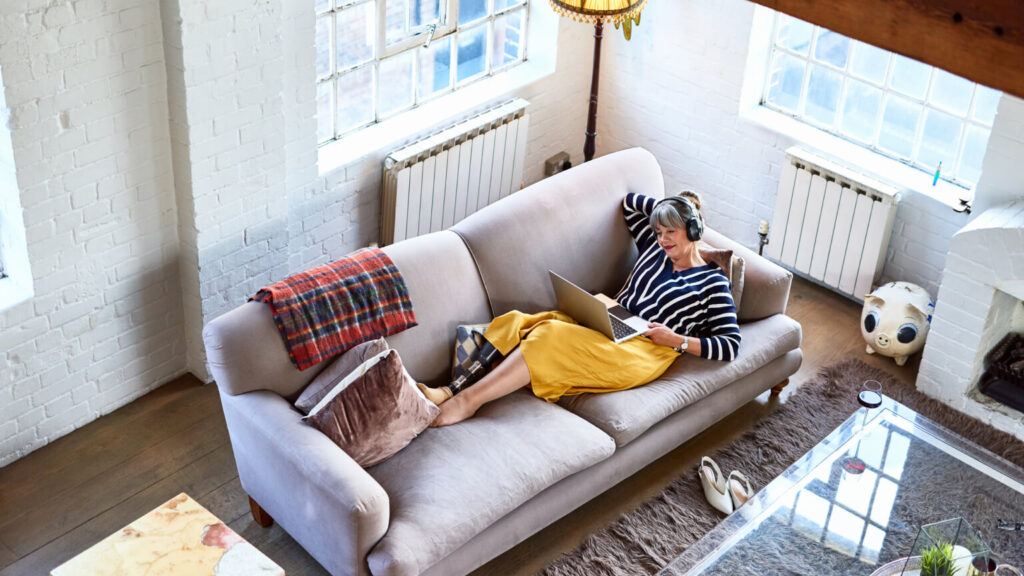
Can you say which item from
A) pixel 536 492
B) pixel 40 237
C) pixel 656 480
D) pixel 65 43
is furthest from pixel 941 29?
pixel 40 237

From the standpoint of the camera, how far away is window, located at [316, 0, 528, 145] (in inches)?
201

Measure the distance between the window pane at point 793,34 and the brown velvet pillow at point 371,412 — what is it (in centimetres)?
282

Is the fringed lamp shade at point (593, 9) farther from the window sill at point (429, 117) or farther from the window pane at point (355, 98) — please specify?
the window pane at point (355, 98)

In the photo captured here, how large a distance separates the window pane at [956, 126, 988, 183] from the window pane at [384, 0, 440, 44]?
2.54 meters

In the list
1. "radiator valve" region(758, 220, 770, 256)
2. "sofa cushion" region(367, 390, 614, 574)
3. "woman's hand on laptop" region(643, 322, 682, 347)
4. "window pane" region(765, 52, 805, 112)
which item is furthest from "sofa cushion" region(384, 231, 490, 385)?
"window pane" region(765, 52, 805, 112)

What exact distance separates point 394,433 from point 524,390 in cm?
64

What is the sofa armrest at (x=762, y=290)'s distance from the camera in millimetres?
4898

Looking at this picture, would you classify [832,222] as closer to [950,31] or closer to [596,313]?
[596,313]

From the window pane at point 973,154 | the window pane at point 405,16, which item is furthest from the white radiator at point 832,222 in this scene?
the window pane at point 405,16

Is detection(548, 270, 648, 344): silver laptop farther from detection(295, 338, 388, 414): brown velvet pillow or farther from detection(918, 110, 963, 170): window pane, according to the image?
detection(918, 110, 963, 170): window pane

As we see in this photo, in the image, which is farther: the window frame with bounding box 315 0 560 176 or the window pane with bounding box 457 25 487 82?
the window pane with bounding box 457 25 487 82

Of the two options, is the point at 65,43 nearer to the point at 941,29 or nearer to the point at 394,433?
the point at 394,433

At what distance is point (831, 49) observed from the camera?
18.2 ft

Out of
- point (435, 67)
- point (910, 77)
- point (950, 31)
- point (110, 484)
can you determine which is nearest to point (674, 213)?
point (910, 77)
